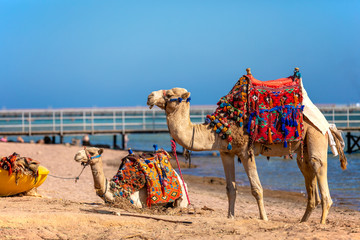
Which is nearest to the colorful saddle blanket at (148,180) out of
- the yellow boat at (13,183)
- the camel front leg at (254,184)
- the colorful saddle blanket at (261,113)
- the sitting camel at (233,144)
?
the sitting camel at (233,144)

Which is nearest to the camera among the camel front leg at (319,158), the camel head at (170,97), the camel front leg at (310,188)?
the camel head at (170,97)

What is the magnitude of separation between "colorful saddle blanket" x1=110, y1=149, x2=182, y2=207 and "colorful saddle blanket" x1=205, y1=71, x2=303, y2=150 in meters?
1.57

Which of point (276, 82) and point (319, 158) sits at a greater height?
point (276, 82)

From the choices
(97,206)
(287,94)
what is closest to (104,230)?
(97,206)

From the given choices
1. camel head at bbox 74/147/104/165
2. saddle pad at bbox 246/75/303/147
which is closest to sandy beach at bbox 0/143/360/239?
camel head at bbox 74/147/104/165

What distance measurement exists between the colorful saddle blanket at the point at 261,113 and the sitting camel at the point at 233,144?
120 millimetres

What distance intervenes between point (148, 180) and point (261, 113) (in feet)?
7.63

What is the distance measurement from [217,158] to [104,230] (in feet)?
72.1

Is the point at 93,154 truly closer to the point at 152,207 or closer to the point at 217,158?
the point at 152,207

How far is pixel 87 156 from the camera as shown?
9023 millimetres

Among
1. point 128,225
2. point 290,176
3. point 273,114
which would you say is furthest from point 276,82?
point 290,176

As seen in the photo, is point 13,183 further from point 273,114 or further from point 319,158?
point 319,158

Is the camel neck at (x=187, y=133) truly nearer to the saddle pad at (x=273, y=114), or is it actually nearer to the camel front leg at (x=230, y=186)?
the camel front leg at (x=230, y=186)

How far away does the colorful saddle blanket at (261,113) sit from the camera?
27.1ft
